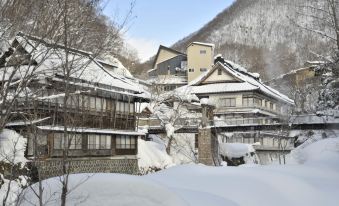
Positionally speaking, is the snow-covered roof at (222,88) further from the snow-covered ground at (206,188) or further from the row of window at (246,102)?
the snow-covered ground at (206,188)

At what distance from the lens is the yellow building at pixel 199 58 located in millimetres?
69250

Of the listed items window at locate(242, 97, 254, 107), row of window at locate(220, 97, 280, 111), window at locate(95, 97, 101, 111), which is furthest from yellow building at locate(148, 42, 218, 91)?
window at locate(95, 97, 101, 111)

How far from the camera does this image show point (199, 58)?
2761 inches

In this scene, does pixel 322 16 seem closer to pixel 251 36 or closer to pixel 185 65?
pixel 185 65

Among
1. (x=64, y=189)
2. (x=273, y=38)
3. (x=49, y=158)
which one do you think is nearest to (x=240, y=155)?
(x=49, y=158)

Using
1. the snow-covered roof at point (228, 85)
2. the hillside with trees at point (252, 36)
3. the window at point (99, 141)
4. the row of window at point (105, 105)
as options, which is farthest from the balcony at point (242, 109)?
the hillside with trees at point (252, 36)

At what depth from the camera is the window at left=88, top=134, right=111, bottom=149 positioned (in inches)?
1169

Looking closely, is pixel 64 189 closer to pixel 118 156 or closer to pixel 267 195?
pixel 267 195

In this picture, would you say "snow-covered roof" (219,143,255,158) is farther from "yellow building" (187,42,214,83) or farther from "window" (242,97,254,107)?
"yellow building" (187,42,214,83)

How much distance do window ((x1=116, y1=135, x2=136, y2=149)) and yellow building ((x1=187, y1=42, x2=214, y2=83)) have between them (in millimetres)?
36127

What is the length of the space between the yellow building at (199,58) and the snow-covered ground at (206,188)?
52242 mm

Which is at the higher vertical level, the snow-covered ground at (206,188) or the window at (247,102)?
the window at (247,102)

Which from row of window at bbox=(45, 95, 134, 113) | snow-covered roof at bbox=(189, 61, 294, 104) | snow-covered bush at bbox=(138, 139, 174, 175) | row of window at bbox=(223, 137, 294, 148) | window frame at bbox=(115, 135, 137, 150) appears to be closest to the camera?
row of window at bbox=(45, 95, 134, 113)

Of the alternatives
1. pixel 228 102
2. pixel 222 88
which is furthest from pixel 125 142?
pixel 228 102
